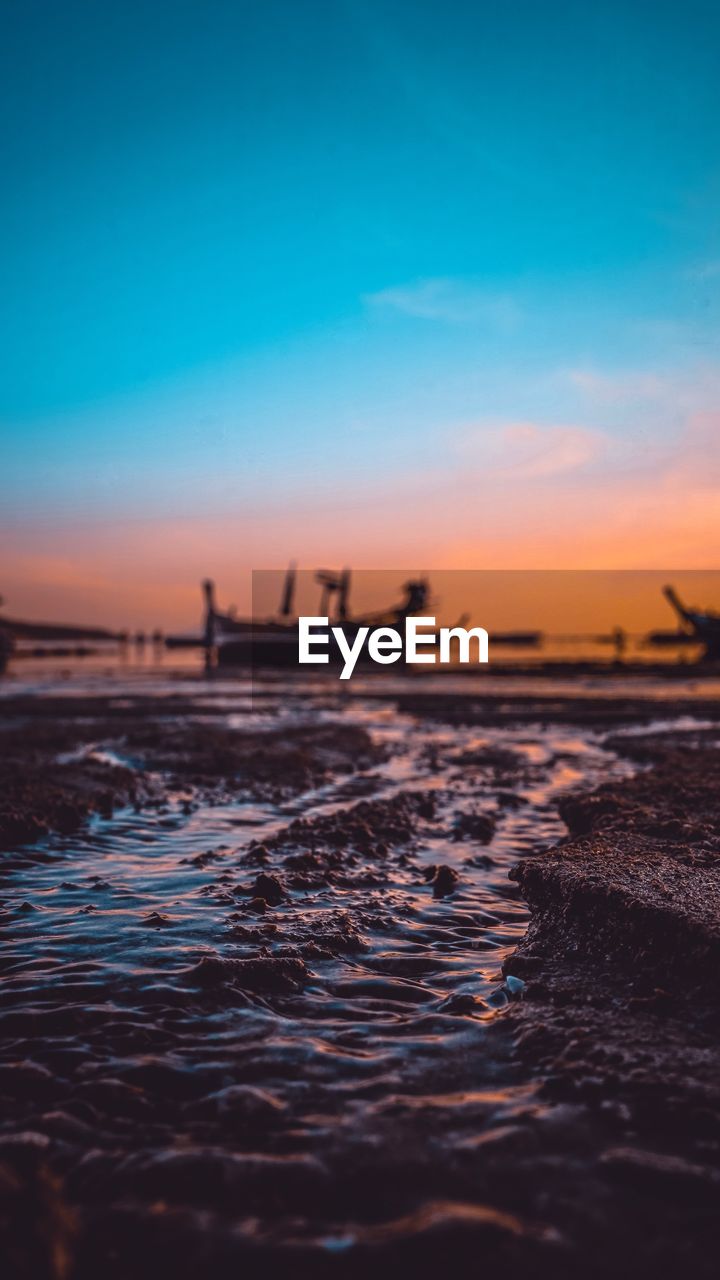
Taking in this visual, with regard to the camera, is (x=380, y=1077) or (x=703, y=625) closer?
(x=380, y=1077)

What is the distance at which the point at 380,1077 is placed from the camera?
3607mm

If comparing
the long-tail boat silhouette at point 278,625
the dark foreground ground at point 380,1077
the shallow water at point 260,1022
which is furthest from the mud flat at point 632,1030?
the long-tail boat silhouette at point 278,625

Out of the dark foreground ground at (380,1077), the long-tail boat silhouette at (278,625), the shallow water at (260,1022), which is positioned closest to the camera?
the dark foreground ground at (380,1077)

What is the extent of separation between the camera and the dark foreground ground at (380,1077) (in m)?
2.59

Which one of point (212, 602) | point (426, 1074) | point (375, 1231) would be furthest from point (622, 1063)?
Result: point (212, 602)

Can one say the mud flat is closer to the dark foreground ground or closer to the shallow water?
the dark foreground ground

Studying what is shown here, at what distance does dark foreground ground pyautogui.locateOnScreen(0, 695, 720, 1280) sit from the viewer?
8.49 feet

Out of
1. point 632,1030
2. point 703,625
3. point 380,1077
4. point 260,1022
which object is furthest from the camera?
point 703,625

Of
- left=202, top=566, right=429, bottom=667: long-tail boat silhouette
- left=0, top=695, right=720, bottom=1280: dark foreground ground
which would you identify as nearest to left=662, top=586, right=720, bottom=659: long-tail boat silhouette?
left=202, top=566, right=429, bottom=667: long-tail boat silhouette

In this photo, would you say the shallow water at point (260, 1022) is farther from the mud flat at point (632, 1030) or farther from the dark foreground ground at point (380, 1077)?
the mud flat at point (632, 1030)

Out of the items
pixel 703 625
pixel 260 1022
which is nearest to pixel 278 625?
pixel 703 625

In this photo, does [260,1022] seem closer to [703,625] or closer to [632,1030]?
[632,1030]

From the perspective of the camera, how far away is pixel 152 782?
474 inches

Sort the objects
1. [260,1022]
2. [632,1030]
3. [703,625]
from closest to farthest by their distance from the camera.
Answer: [632,1030]
[260,1022]
[703,625]
